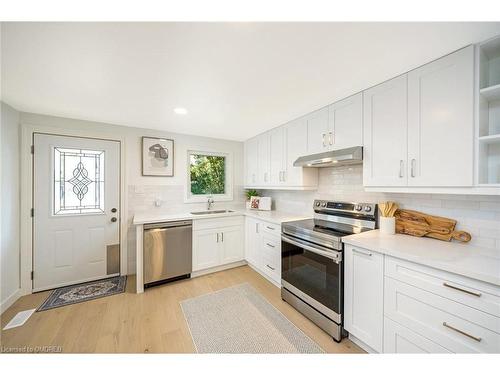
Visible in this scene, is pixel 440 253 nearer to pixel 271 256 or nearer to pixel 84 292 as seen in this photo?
pixel 271 256

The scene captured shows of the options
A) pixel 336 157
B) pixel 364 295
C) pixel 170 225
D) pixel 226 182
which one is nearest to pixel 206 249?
pixel 170 225

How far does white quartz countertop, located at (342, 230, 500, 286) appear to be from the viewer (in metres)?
1.04

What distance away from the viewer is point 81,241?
2607mm

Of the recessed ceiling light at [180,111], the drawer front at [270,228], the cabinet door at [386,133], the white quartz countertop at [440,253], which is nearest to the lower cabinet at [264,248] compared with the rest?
the drawer front at [270,228]

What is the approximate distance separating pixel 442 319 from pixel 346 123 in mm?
1666

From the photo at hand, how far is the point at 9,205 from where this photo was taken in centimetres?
212

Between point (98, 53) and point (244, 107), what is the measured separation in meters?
1.33

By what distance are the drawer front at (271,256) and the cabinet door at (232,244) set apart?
57 cm

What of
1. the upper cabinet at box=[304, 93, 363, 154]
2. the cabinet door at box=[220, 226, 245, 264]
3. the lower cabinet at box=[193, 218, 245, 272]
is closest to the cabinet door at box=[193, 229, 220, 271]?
the lower cabinet at box=[193, 218, 245, 272]

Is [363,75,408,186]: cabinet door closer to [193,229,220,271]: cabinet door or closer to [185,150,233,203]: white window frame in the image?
[193,229,220,271]: cabinet door

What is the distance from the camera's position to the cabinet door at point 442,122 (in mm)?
1222

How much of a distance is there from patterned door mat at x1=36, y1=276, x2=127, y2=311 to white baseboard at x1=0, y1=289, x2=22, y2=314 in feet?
1.01

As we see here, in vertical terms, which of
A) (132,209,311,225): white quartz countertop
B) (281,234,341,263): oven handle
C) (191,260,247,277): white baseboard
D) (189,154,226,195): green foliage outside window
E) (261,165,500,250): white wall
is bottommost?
(191,260,247,277): white baseboard

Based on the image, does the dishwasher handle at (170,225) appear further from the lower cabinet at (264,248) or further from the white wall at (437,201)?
the white wall at (437,201)
